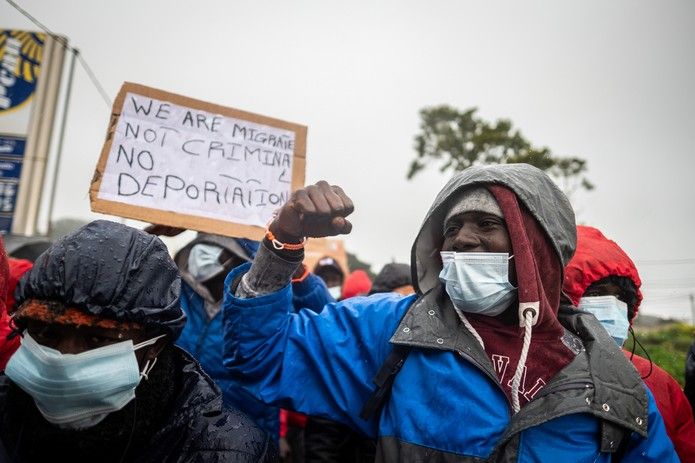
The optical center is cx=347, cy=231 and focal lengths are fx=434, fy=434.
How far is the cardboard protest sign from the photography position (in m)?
1.98

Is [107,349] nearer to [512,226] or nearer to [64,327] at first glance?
[64,327]

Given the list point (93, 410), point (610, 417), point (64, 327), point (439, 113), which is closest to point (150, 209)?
point (64, 327)

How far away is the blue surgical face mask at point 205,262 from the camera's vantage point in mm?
2781

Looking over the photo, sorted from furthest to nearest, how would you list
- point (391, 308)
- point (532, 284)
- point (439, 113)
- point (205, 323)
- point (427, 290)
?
1. point (439, 113)
2. point (205, 323)
3. point (427, 290)
4. point (391, 308)
5. point (532, 284)

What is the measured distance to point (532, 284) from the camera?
1596mm

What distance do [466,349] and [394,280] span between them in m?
2.70

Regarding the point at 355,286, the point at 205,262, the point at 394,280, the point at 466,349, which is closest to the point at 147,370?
the point at 466,349

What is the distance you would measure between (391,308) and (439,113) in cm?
1493

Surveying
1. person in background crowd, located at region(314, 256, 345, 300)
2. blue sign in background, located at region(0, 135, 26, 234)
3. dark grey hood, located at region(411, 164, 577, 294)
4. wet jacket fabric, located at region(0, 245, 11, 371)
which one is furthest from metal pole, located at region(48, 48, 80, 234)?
dark grey hood, located at region(411, 164, 577, 294)

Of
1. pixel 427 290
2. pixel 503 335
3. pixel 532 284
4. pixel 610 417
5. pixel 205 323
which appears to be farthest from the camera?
pixel 205 323

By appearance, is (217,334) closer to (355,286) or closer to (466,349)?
(466,349)

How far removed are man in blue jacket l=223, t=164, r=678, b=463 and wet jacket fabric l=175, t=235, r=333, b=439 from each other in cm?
80

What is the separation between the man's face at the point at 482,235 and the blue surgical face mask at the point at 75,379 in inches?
50.0

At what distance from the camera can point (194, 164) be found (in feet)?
7.10
